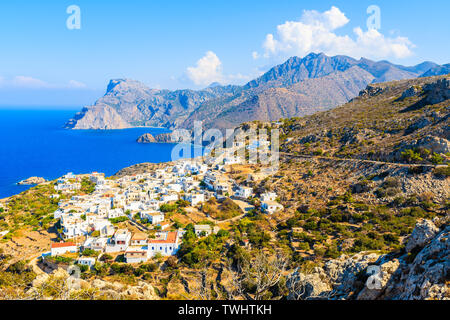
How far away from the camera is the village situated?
25.3 m

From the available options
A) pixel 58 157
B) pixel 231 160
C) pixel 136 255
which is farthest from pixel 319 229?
pixel 58 157

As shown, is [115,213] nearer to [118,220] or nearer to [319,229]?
[118,220]

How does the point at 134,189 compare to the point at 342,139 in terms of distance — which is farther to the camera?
the point at 342,139

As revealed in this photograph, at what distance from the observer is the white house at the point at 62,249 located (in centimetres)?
2505

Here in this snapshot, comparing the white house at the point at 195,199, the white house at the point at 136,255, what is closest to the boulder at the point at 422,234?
the white house at the point at 136,255

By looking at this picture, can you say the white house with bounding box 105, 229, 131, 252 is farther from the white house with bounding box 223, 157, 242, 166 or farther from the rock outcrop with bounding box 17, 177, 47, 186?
the rock outcrop with bounding box 17, 177, 47, 186

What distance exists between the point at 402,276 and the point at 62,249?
86.0ft

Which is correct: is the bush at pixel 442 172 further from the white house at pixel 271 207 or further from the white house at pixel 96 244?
the white house at pixel 96 244

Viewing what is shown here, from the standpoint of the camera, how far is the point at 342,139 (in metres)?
43.9

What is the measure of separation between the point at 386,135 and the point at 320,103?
14995 centimetres

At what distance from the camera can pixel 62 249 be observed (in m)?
25.3
